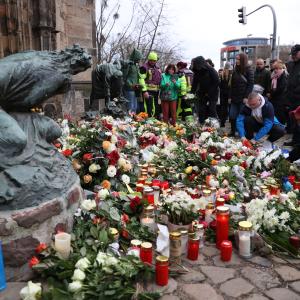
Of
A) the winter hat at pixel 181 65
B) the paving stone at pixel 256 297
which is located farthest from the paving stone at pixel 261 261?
the winter hat at pixel 181 65

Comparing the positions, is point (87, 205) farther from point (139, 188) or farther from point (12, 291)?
point (139, 188)

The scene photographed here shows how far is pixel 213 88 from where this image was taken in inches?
336

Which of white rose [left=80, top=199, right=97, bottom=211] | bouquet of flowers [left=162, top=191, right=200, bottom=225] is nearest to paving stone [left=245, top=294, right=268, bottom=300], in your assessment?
bouquet of flowers [left=162, top=191, right=200, bottom=225]

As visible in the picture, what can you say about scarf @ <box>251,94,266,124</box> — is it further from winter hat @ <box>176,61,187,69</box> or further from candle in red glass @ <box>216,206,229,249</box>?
winter hat @ <box>176,61,187,69</box>

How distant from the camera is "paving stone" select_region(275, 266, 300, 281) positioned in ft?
8.54

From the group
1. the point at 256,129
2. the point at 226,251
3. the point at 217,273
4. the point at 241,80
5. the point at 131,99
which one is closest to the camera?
the point at 217,273

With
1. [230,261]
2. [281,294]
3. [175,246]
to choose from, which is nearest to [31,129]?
[175,246]

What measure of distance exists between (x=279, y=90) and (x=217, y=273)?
6.45 metres

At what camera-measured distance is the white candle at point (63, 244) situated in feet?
7.93

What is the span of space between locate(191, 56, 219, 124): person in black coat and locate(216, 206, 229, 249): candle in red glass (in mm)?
5860

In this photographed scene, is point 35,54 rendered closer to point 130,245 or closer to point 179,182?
point 130,245

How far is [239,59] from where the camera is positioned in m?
7.77

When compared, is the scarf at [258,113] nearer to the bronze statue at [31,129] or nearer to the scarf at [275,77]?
the scarf at [275,77]

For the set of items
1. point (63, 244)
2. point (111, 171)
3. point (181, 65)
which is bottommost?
point (63, 244)
